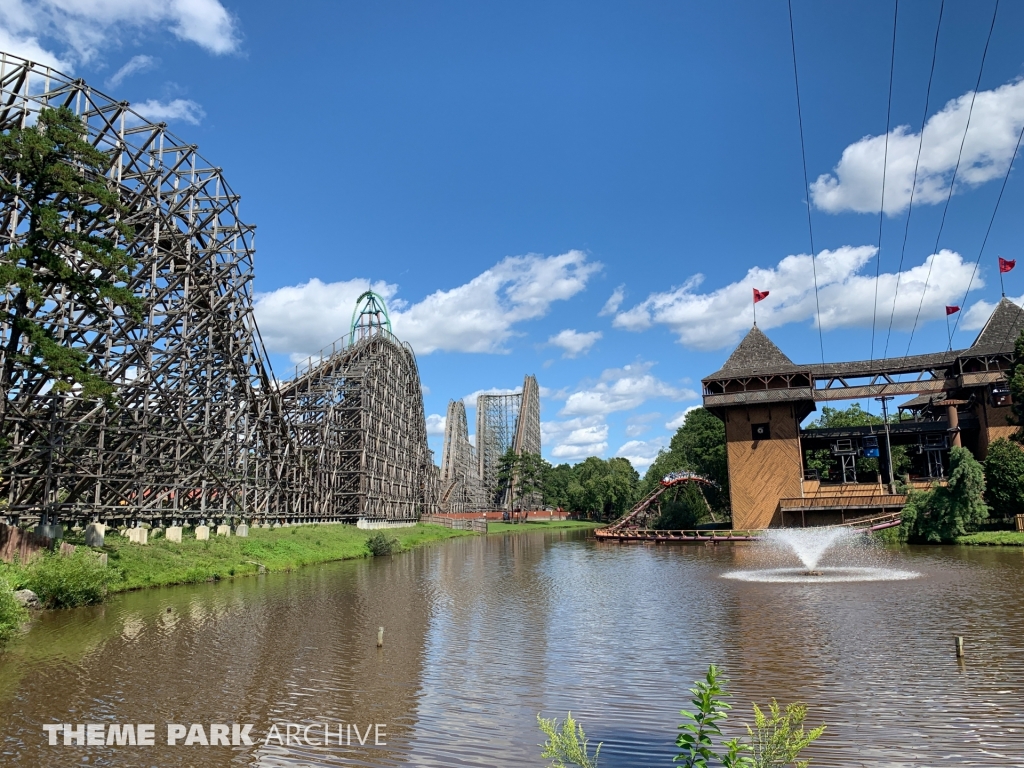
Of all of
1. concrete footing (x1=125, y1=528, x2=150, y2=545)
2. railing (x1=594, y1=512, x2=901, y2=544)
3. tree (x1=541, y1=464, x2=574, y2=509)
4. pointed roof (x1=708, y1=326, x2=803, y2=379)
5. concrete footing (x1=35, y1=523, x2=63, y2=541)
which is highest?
pointed roof (x1=708, y1=326, x2=803, y2=379)

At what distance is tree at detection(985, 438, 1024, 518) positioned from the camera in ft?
120

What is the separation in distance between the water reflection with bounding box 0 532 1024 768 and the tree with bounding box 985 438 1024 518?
17801 mm

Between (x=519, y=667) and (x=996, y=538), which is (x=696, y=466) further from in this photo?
(x=519, y=667)

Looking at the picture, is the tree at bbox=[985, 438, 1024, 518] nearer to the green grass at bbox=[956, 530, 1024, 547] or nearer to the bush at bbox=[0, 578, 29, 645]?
the green grass at bbox=[956, 530, 1024, 547]

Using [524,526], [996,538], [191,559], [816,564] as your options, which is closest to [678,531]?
[996,538]

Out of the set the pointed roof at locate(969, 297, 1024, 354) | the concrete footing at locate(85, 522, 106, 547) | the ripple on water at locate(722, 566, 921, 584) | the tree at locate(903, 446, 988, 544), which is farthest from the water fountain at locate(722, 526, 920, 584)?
the concrete footing at locate(85, 522, 106, 547)

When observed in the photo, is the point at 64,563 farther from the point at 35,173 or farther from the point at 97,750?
the point at 97,750

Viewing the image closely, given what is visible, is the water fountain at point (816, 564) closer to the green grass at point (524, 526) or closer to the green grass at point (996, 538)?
the green grass at point (996, 538)

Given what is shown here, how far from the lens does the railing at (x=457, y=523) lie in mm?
61750

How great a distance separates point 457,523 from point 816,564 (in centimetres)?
3997

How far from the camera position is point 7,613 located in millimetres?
13008

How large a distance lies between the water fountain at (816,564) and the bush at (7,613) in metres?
20.4

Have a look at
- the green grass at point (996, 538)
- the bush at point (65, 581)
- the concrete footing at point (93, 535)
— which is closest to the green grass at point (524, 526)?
the green grass at point (996, 538)

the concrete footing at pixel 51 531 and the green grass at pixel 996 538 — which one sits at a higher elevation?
the concrete footing at pixel 51 531
